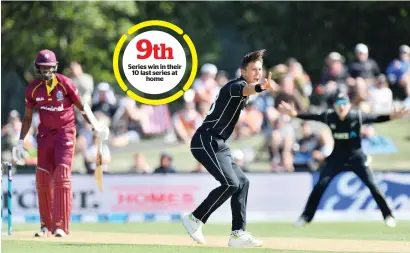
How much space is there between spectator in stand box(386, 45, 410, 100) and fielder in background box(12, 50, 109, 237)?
10558 millimetres

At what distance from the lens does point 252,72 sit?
41.5ft

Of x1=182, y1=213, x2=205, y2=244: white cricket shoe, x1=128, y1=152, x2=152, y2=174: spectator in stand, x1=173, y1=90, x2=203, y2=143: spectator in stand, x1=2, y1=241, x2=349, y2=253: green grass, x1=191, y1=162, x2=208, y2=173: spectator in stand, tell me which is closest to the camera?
x1=2, y1=241, x2=349, y2=253: green grass

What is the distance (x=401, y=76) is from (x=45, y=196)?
1126cm

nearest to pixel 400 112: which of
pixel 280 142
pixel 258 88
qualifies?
pixel 258 88

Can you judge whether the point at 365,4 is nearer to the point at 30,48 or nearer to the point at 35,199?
the point at 30,48

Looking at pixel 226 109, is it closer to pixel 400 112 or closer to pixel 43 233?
pixel 43 233

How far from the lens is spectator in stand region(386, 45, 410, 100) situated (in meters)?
23.5

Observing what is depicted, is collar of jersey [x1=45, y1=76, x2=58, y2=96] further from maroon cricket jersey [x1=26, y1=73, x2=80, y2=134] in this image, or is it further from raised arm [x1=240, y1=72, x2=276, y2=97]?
raised arm [x1=240, y1=72, x2=276, y2=97]

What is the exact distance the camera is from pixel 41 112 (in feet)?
46.2

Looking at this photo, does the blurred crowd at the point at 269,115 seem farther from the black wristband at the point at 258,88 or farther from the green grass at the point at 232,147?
the black wristband at the point at 258,88

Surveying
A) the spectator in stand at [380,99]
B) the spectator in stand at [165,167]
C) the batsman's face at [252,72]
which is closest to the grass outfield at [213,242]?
the batsman's face at [252,72]

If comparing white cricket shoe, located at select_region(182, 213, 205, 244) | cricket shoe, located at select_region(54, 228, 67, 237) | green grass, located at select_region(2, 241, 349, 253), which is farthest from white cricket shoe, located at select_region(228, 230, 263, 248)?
cricket shoe, located at select_region(54, 228, 67, 237)

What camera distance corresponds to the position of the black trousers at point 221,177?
12.8 m

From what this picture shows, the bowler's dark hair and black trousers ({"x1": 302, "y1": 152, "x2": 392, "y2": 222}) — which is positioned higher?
the bowler's dark hair
